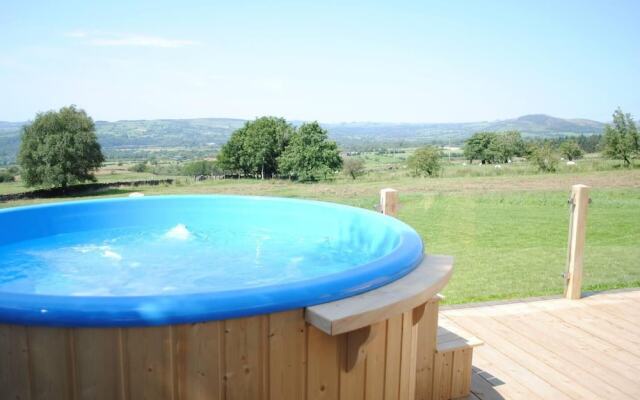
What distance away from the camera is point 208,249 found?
3.88 metres

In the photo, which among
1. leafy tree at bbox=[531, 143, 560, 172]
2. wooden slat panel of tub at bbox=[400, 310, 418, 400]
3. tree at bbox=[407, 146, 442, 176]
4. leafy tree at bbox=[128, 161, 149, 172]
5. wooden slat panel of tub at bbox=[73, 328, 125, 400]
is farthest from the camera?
tree at bbox=[407, 146, 442, 176]

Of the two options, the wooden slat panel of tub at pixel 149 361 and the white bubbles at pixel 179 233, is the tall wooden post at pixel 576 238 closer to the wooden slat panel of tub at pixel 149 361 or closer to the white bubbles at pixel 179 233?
the white bubbles at pixel 179 233

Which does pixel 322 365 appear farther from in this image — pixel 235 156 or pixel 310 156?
pixel 310 156

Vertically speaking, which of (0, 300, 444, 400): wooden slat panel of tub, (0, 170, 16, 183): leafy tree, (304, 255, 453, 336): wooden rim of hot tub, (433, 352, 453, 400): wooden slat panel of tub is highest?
(304, 255, 453, 336): wooden rim of hot tub

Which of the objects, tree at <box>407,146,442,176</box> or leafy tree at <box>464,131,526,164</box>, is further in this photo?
leafy tree at <box>464,131,526,164</box>

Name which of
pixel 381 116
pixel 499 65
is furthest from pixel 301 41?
pixel 381 116

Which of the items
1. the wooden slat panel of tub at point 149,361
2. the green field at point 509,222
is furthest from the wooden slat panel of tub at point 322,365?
the green field at point 509,222

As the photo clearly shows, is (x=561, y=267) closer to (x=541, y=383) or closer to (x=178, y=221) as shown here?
(x=541, y=383)

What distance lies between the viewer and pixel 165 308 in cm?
117

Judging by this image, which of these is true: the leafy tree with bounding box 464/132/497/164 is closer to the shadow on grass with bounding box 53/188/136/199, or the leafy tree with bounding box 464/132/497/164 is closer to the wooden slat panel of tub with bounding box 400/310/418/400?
the shadow on grass with bounding box 53/188/136/199

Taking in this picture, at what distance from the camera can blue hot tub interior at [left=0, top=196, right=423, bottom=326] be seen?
57.6 inches

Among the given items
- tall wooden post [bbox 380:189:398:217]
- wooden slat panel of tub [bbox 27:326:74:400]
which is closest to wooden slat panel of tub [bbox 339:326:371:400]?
wooden slat panel of tub [bbox 27:326:74:400]

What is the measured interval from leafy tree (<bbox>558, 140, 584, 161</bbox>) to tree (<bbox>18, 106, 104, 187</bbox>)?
15.4 m

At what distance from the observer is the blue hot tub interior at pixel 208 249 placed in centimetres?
146
